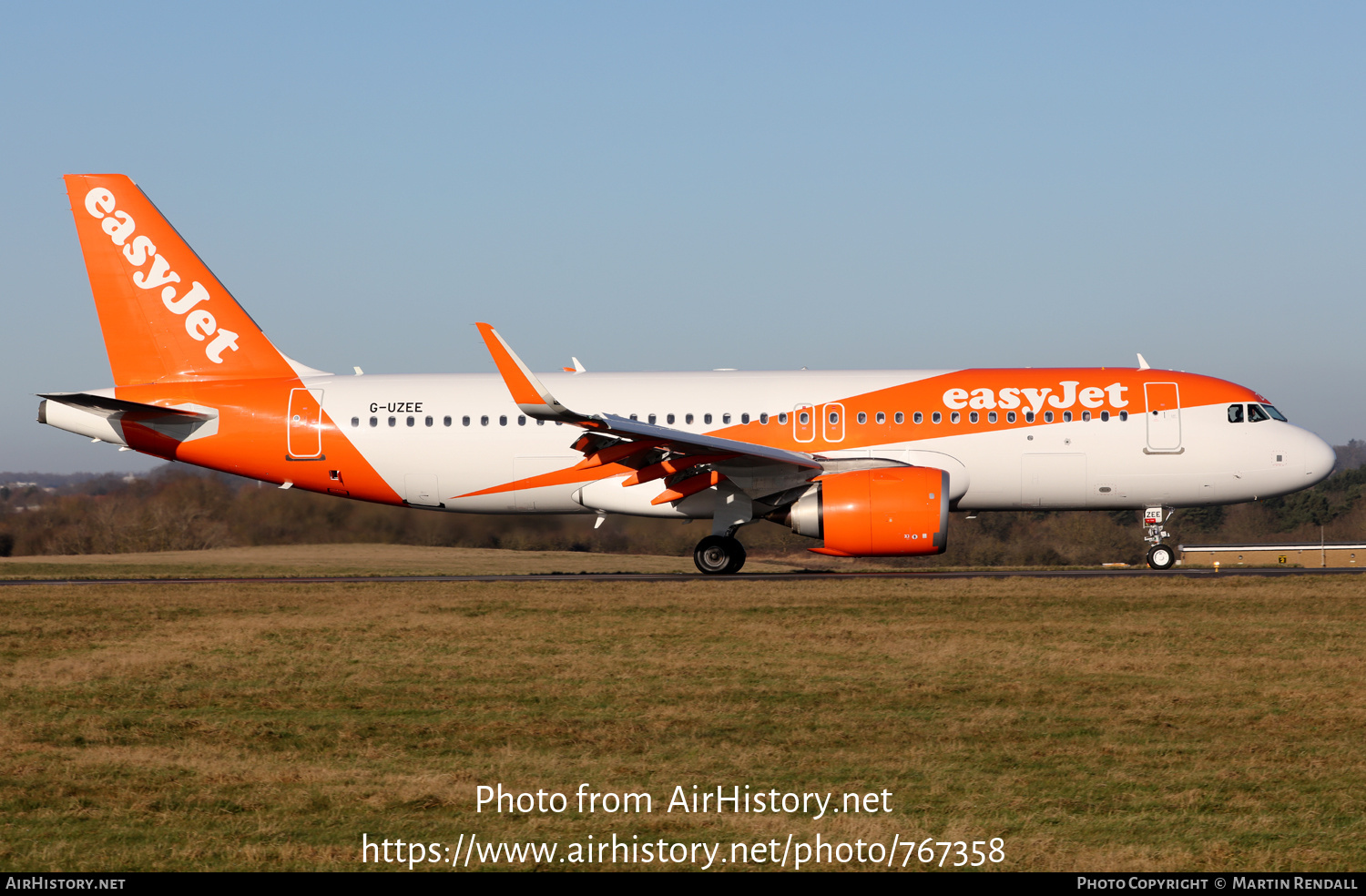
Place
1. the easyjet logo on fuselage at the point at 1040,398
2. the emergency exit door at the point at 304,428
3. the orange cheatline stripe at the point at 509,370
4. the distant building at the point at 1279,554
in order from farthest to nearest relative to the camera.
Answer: the distant building at the point at 1279,554, the emergency exit door at the point at 304,428, the easyjet logo on fuselage at the point at 1040,398, the orange cheatline stripe at the point at 509,370

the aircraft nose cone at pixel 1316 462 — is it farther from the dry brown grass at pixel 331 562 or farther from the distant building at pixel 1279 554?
the distant building at pixel 1279 554

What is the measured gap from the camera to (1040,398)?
79.4ft

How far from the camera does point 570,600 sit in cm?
2000

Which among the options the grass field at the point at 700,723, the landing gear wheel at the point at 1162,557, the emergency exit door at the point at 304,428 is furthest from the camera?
the emergency exit door at the point at 304,428

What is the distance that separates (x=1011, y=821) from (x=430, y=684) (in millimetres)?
6855

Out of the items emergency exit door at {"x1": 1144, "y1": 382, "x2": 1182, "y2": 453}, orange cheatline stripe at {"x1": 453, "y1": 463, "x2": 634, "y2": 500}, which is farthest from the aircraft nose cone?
orange cheatline stripe at {"x1": 453, "y1": 463, "x2": 634, "y2": 500}

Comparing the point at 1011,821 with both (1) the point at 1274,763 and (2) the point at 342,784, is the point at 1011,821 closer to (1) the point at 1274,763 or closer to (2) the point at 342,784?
(1) the point at 1274,763

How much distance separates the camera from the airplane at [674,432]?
2345cm

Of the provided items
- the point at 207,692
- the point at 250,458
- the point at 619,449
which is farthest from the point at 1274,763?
the point at 250,458

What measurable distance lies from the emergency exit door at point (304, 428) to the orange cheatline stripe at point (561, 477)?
338 cm

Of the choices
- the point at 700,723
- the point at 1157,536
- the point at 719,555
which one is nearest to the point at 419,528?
the point at 719,555

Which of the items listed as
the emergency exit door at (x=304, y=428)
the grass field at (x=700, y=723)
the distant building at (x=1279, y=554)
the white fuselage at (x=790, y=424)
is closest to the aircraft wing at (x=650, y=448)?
the white fuselage at (x=790, y=424)

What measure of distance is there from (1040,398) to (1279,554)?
78.0ft

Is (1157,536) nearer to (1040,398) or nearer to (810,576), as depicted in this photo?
(1040,398)
